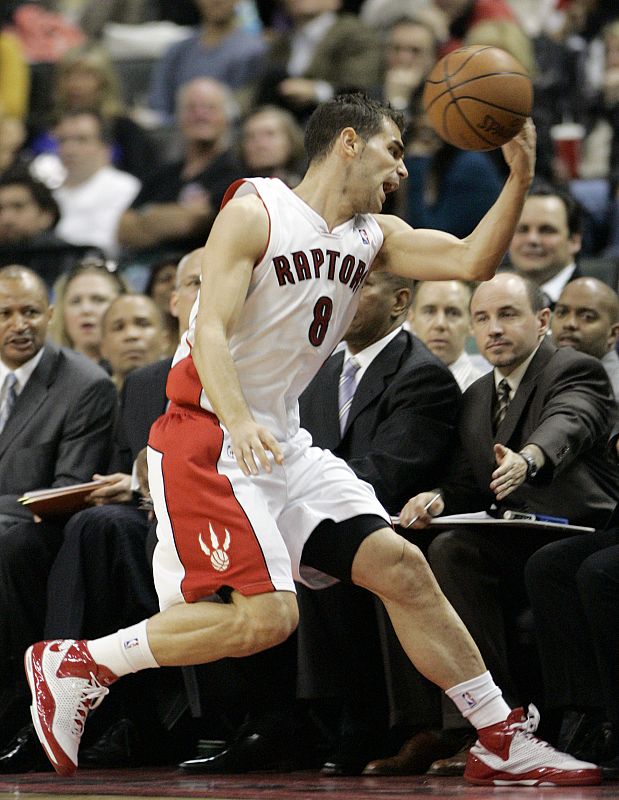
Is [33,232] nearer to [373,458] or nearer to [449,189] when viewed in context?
[449,189]

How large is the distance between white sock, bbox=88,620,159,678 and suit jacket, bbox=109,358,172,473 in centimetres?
158

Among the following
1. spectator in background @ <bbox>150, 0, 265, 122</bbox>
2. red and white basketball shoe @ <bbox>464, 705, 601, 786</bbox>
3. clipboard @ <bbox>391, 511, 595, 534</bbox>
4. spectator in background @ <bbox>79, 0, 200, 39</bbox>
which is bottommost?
red and white basketball shoe @ <bbox>464, 705, 601, 786</bbox>

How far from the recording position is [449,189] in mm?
8406

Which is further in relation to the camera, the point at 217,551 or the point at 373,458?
the point at 373,458

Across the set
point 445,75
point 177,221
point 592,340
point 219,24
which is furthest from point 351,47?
point 445,75

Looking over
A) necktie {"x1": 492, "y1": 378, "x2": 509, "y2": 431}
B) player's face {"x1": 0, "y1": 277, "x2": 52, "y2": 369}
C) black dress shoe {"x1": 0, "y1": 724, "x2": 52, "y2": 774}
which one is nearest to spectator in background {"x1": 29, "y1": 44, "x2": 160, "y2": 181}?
player's face {"x1": 0, "y1": 277, "x2": 52, "y2": 369}

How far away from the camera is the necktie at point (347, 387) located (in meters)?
5.74

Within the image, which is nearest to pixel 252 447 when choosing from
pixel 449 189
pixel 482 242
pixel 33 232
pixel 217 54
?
pixel 482 242

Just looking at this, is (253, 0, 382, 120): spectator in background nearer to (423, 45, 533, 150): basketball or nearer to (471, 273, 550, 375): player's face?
(471, 273, 550, 375): player's face

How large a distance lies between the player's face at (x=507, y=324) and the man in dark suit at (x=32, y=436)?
1.80 m

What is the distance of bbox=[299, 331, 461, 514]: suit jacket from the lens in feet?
18.0

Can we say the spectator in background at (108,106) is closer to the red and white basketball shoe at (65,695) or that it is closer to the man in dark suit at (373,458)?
the man in dark suit at (373,458)

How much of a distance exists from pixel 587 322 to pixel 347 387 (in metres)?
1.13

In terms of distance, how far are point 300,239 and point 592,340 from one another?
205cm
